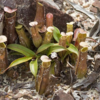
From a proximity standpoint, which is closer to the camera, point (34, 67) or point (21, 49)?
point (34, 67)

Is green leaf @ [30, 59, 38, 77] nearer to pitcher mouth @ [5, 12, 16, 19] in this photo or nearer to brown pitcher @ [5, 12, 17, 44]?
brown pitcher @ [5, 12, 17, 44]

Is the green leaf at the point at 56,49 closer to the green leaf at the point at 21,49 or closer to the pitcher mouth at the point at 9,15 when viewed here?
the green leaf at the point at 21,49

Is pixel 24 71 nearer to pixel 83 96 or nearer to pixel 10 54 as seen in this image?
pixel 10 54

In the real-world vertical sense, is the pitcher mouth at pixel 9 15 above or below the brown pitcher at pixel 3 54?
above

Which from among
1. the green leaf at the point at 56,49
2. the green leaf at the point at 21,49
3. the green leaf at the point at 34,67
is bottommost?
the green leaf at the point at 34,67

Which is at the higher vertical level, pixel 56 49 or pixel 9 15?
pixel 9 15

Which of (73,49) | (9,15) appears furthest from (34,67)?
(9,15)

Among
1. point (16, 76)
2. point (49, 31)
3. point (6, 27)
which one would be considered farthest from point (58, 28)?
point (16, 76)

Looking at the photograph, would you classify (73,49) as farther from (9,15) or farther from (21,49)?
(9,15)

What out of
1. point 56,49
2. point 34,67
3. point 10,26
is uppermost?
point 10,26

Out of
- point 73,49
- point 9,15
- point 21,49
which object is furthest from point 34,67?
point 9,15

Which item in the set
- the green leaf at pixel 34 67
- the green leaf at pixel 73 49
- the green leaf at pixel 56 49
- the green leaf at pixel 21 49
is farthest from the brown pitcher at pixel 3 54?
the green leaf at pixel 73 49

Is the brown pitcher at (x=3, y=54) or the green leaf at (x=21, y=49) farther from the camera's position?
the green leaf at (x=21, y=49)

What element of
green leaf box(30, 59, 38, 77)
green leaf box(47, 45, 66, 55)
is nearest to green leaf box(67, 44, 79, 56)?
green leaf box(47, 45, 66, 55)
